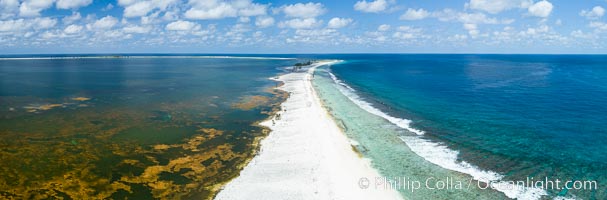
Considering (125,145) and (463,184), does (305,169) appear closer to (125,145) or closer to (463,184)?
(463,184)

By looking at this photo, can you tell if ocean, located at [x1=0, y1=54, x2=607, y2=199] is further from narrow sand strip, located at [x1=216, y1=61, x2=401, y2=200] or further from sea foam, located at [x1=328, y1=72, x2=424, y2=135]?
narrow sand strip, located at [x1=216, y1=61, x2=401, y2=200]

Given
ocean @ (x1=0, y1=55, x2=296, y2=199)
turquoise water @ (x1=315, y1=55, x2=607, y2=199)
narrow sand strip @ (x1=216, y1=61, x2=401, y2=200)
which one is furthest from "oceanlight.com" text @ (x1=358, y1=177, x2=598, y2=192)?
ocean @ (x1=0, y1=55, x2=296, y2=199)

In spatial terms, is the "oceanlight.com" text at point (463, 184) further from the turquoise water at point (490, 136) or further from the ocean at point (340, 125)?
the turquoise water at point (490, 136)

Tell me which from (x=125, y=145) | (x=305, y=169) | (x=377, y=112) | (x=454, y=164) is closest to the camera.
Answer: (x=305, y=169)

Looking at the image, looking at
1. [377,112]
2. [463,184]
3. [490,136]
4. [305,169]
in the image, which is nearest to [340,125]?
[377,112]

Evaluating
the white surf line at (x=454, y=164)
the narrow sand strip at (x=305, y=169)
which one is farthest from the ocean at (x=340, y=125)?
the narrow sand strip at (x=305, y=169)

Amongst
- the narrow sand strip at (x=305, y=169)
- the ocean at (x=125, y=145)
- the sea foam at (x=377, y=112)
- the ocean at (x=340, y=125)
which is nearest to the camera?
the narrow sand strip at (x=305, y=169)

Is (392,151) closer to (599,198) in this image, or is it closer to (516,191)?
(516,191)

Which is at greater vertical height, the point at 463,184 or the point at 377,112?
the point at 377,112
